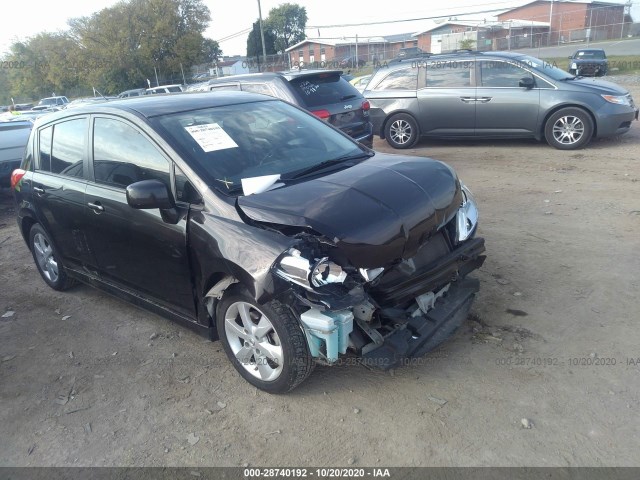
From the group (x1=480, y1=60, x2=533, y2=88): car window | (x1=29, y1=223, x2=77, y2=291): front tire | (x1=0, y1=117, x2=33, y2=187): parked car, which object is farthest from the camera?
(x1=480, y1=60, x2=533, y2=88): car window

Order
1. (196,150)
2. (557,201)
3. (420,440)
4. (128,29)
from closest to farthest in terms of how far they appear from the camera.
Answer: (420,440)
(196,150)
(557,201)
(128,29)

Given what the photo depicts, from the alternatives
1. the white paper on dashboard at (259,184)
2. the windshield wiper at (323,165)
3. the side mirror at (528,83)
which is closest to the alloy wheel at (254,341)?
the white paper on dashboard at (259,184)

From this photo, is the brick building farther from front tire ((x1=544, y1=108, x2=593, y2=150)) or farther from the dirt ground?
the dirt ground

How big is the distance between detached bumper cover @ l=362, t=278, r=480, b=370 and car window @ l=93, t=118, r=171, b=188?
1.80 m

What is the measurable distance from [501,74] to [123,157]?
7.79 meters

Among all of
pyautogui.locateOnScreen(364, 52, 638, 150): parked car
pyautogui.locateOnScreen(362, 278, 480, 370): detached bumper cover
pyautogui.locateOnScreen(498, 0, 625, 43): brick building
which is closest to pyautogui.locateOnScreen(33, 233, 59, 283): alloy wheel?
pyautogui.locateOnScreen(362, 278, 480, 370): detached bumper cover

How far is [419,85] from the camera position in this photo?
1008 cm

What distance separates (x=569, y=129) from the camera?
900 cm

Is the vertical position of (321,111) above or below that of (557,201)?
above

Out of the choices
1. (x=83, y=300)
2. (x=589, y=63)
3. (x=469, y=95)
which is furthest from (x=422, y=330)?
(x=589, y=63)

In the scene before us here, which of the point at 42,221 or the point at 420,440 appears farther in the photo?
the point at 42,221

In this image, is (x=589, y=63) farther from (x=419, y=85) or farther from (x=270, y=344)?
(x=270, y=344)

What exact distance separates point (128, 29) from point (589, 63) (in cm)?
4144

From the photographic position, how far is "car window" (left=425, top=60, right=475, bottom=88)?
9656mm
